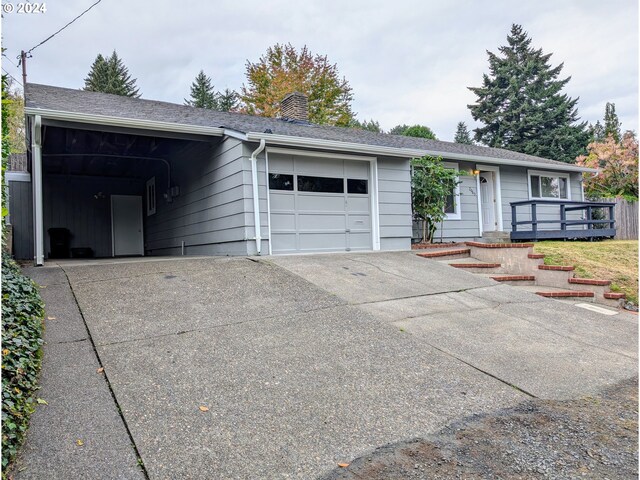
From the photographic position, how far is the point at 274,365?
10.7 ft

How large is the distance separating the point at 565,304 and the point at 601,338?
58.0 inches

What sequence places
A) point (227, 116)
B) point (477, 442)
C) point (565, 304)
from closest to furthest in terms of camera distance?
point (477, 442) → point (565, 304) → point (227, 116)

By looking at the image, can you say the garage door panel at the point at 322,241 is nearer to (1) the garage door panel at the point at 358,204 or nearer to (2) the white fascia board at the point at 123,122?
(1) the garage door panel at the point at 358,204

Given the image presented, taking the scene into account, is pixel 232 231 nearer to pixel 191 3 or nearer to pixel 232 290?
pixel 232 290

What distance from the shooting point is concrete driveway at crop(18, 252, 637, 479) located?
2256 millimetres

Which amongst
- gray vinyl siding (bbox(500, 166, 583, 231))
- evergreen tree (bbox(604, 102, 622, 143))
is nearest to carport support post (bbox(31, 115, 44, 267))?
gray vinyl siding (bbox(500, 166, 583, 231))

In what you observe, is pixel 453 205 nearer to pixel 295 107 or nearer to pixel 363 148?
pixel 363 148

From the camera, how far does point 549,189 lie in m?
14.0

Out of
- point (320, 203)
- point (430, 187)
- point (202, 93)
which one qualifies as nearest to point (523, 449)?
point (320, 203)

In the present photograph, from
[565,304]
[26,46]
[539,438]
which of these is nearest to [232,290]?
[539,438]

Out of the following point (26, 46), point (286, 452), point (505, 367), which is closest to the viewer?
point (286, 452)

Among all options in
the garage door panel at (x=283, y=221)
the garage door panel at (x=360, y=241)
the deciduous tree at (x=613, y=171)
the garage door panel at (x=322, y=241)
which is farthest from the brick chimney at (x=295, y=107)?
the deciduous tree at (x=613, y=171)

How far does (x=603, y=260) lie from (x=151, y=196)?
12.2m

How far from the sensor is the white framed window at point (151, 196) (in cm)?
1266
